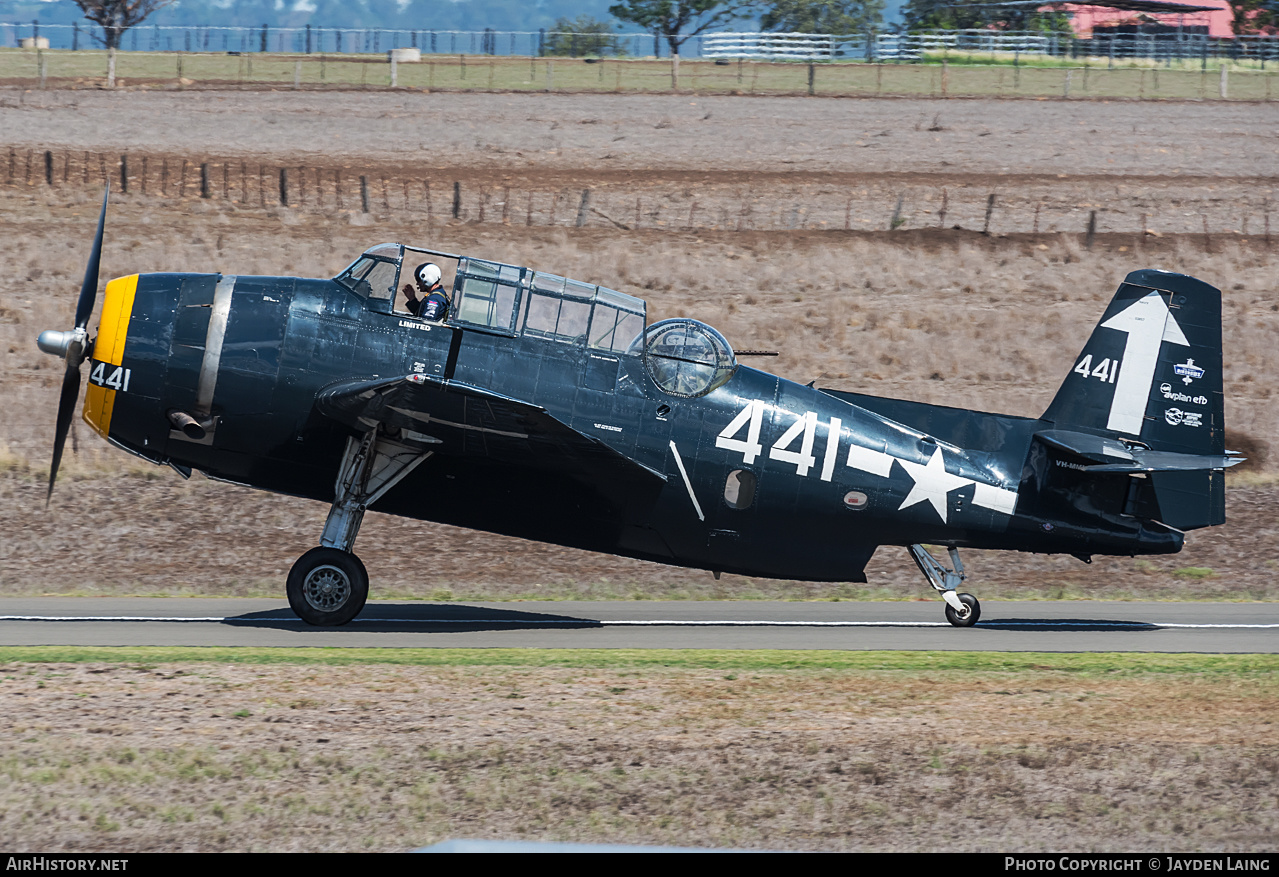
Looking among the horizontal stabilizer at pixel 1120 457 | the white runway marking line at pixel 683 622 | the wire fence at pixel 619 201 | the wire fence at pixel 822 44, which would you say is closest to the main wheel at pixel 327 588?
the white runway marking line at pixel 683 622

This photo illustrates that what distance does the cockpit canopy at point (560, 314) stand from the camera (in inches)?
585

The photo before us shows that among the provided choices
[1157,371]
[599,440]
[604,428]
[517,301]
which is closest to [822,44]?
[1157,371]

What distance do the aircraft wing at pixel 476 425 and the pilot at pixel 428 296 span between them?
0.90m

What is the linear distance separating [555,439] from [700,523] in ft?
7.10

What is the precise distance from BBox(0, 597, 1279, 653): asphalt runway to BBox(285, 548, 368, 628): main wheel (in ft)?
0.71

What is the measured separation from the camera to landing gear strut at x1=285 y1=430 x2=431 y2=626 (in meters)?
15.2

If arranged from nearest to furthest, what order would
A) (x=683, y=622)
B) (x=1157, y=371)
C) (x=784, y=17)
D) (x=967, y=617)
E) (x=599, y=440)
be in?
1. (x=599, y=440)
2. (x=1157, y=371)
3. (x=967, y=617)
4. (x=683, y=622)
5. (x=784, y=17)

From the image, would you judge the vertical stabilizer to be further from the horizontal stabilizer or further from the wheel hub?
the wheel hub

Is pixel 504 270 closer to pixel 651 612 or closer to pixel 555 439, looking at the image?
pixel 555 439

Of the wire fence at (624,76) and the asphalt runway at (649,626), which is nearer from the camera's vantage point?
the asphalt runway at (649,626)

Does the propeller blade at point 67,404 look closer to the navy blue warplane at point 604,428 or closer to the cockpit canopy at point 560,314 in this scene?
the navy blue warplane at point 604,428

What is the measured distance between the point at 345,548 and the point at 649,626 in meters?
3.82

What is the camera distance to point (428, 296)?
14.9 metres

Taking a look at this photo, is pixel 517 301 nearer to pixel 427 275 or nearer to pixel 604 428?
pixel 427 275
